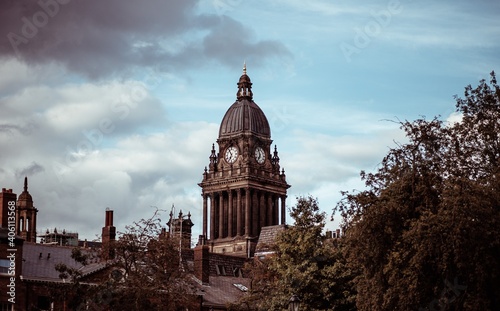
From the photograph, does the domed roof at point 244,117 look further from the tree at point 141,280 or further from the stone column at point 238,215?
the tree at point 141,280

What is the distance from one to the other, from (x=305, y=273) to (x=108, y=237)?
19450mm

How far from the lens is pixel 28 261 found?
78188 mm

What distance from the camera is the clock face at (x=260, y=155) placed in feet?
536

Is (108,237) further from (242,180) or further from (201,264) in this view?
(242,180)

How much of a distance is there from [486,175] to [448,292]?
726 cm

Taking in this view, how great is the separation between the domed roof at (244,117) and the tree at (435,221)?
330 feet

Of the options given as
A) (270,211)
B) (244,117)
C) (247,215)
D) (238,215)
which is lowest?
(247,215)

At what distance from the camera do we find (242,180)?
16100 centimetres

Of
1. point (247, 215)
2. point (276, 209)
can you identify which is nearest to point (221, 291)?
point (247, 215)

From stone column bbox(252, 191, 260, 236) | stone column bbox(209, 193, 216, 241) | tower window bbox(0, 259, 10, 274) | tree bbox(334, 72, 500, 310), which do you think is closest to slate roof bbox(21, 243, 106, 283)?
tower window bbox(0, 259, 10, 274)

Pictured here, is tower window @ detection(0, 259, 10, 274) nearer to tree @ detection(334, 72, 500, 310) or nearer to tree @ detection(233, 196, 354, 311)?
tree @ detection(233, 196, 354, 311)

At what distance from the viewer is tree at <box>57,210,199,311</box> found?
2472 inches

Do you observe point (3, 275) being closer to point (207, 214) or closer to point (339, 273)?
point (339, 273)

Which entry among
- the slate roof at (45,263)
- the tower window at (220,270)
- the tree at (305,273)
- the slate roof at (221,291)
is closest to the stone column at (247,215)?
the tower window at (220,270)
